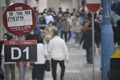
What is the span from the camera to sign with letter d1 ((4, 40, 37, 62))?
488 inches

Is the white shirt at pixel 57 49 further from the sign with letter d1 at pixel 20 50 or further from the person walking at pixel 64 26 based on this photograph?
the person walking at pixel 64 26

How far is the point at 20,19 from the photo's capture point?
12617 millimetres

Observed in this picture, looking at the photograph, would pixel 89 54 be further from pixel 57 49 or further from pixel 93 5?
pixel 57 49

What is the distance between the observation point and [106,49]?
61.2 ft

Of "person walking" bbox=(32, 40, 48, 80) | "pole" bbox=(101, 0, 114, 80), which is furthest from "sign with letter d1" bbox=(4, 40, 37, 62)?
"pole" bbox=(101, 0, 114, 80)

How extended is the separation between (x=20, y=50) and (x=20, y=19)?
2.22 feet

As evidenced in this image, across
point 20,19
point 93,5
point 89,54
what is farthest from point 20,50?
point 89,54

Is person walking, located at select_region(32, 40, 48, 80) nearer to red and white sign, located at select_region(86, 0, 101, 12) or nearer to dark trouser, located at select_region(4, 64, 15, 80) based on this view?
dark trouser, located at select_region(4, 64, 15, 80)

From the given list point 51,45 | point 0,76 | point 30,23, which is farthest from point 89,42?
point 30,23

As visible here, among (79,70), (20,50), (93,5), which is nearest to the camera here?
(20,50)

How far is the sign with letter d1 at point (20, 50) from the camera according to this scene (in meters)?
12.4

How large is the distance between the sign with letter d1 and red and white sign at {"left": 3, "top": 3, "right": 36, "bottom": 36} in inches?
11.0

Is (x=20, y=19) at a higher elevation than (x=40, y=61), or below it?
higher

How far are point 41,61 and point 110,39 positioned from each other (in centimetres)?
225
